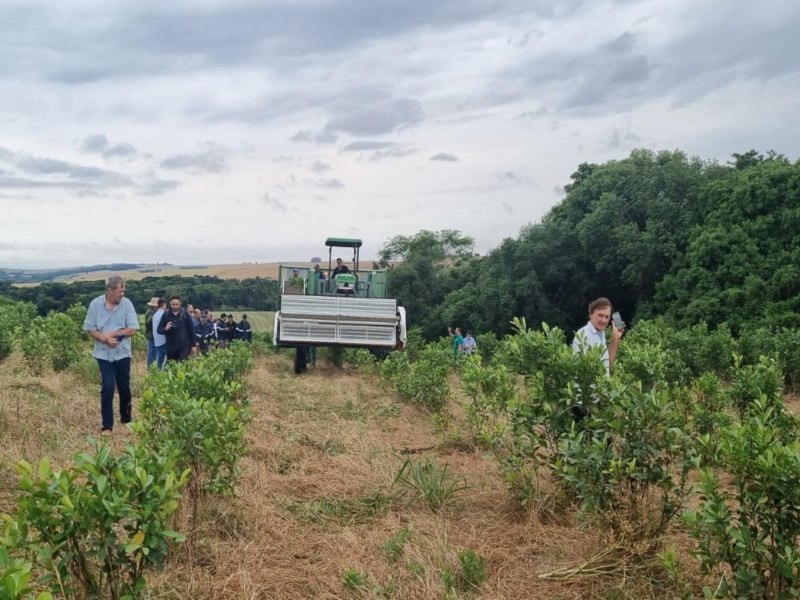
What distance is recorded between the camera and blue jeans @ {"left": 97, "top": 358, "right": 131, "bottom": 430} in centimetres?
616

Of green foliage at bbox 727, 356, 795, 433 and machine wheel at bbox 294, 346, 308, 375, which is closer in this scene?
green foliage at bbox 727, 356, 795, 433

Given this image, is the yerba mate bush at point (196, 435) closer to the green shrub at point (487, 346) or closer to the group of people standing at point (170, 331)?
the group of people standing at point (170, 331)

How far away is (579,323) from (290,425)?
1027 inches

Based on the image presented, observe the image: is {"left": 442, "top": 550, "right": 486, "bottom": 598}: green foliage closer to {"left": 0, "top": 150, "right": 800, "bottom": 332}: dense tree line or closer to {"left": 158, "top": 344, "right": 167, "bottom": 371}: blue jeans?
{"left": 158, "top": 344, "right": 167, "bottom": 371}: blue jeans

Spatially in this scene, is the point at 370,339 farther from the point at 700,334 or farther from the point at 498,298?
the point at 498,298

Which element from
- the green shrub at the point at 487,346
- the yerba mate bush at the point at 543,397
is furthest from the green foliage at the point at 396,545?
the green shrub at the point at 487,346

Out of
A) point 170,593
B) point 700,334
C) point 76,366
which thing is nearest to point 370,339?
point 76,366

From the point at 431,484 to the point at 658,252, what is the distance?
953 inches

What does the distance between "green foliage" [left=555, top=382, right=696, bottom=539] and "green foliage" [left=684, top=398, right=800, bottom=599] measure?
0.49 meters

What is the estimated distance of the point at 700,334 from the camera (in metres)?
13.3

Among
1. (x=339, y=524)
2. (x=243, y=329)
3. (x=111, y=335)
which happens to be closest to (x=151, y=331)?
(x=111, y=335)

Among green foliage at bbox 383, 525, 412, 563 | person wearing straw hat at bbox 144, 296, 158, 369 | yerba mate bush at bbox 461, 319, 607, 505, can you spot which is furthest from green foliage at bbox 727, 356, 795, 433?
person wearing straw hat at bbox 144, 296, 158, 369

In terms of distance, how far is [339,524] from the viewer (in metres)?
4.46

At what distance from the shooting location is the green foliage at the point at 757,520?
2.86m
